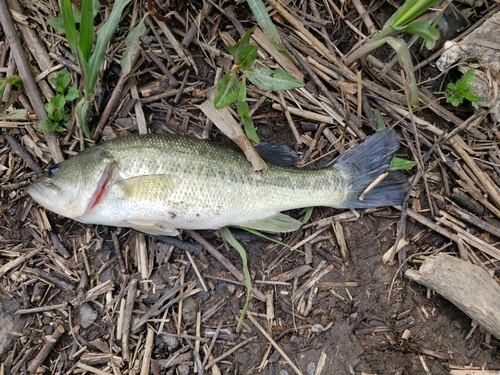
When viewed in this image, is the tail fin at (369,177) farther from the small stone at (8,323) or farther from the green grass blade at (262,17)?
the small stone at (8,323)

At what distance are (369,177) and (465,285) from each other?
1202mm

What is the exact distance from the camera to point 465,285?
11.8ft

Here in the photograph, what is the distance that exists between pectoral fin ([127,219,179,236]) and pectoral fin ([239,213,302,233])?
2.08 feet

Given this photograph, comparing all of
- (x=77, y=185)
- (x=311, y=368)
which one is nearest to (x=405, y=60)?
(x=311, y=368)

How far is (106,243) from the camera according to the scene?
3902mm

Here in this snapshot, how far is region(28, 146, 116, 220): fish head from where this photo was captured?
3.46 m

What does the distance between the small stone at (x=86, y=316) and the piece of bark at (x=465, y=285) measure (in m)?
2.81

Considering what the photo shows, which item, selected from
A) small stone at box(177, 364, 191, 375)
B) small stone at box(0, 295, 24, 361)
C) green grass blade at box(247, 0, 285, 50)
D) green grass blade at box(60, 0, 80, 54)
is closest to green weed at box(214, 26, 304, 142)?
green grass blade at box(247, 0, 285, 50)

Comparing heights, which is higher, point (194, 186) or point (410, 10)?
point (410, 10)

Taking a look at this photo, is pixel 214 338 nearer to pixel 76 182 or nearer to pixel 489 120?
pixel 76 182

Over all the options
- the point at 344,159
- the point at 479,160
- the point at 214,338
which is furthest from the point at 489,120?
the point at 214,338

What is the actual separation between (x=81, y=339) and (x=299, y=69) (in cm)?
314

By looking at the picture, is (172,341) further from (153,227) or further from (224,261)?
(153,227)

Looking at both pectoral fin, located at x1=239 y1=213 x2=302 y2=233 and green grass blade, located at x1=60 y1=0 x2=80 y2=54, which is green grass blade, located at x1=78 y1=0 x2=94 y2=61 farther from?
pectoral fin, located at x1=239 y1=213 x2=302 y2=233
